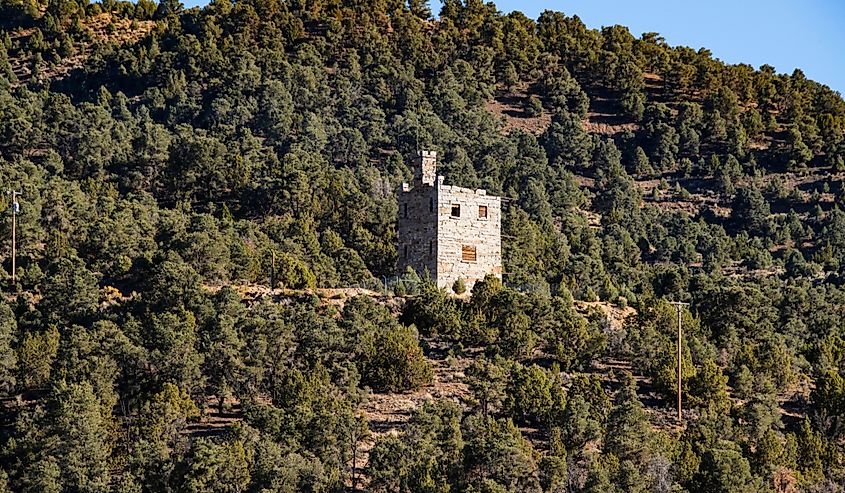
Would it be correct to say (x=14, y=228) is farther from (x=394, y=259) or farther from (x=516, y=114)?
(x=516, y=114)

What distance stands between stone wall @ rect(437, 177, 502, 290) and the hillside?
1.89m

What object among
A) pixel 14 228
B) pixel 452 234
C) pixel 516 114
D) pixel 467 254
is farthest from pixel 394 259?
pixel 516 114

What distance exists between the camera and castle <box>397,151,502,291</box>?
60.3 m

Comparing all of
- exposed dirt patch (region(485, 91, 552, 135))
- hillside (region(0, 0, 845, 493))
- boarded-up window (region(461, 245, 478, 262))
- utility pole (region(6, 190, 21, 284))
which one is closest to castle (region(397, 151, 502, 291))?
boarded-up window (region(461, 245, 478, 262))

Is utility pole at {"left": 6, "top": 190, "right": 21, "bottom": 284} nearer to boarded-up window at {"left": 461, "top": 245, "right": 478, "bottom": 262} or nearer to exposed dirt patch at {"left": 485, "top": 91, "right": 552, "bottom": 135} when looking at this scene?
boarded-up window at {"left": 461, "top": 245, "right": 478, "bottom": 262}

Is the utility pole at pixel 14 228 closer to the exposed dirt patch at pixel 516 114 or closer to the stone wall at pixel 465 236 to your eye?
the stone wall at pixel 465 236

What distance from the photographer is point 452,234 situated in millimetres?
60594

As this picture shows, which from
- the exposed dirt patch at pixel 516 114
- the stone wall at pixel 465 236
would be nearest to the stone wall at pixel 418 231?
the stone wall at pixel 465 236

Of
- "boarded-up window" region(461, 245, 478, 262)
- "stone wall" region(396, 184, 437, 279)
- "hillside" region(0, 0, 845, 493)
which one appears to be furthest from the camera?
"boarded-up window" region(461, 245, 478, 262)

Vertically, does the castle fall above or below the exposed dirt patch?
below

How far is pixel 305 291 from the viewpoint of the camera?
58.3 metres

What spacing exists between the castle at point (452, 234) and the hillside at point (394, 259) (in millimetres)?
1661

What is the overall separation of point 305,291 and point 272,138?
43.0 meters

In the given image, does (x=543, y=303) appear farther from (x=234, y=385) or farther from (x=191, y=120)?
(x=191, y=120)
